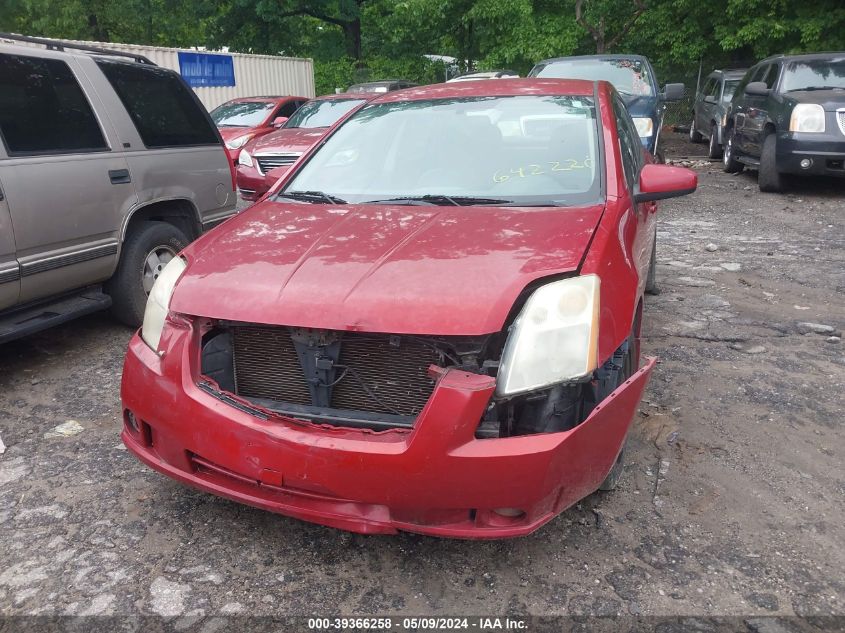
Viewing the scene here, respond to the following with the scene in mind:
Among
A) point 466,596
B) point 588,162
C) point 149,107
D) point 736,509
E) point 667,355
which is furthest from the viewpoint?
point 149,107

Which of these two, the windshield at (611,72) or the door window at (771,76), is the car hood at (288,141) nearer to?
the windshield at (611,72)

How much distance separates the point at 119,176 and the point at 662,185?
11.1 feet

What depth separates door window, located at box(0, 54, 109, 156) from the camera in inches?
159

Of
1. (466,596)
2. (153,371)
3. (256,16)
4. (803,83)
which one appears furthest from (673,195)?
A: (256,16)

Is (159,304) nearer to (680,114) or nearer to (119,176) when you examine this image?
(119,176)

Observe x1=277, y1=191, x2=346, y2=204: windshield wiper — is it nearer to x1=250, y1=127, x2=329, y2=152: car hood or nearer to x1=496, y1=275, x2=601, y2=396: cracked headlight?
x1=496, y1=275, x2=601, y2=396: cracked headlight

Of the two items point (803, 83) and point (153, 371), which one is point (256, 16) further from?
point (153, 371)

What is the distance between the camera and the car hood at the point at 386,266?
7.67 feet

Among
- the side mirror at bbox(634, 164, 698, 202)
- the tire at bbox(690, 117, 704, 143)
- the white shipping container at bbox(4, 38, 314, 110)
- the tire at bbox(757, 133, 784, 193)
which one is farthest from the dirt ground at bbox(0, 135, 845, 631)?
the tire at bbox(690, 117, 704, 143)

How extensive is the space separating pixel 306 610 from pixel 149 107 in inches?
158

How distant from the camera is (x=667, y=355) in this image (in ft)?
14.9

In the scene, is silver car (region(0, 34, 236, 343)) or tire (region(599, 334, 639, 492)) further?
silver car (region(0, 34, 236, 343))

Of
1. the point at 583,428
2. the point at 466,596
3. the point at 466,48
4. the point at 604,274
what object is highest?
the point at 466,48

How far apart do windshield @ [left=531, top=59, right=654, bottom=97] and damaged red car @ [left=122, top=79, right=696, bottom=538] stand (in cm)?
794
